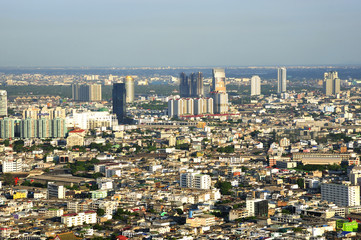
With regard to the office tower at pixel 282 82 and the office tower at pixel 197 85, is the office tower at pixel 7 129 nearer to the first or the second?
the office tower at pixel 197 85

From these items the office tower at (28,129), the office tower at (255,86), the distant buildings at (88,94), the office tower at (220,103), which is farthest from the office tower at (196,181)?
the office tower at (255,86)

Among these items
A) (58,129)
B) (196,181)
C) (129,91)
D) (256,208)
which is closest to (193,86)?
(129,91)

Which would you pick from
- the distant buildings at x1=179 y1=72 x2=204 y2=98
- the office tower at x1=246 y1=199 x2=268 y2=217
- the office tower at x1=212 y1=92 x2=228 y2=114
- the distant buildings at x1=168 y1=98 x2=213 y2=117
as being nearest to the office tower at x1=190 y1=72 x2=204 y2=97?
the distant buildings at x1=179 y1=72 x2=204 y2=98

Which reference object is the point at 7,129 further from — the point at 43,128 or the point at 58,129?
the point at 58,129

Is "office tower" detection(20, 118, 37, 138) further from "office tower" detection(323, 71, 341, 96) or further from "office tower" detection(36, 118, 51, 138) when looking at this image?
"office tower" detection(323, 71, 341, 96)

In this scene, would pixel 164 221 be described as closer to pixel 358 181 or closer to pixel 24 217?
pixel 24 217

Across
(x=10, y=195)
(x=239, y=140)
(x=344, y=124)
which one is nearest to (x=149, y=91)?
(x=344, y=124)
